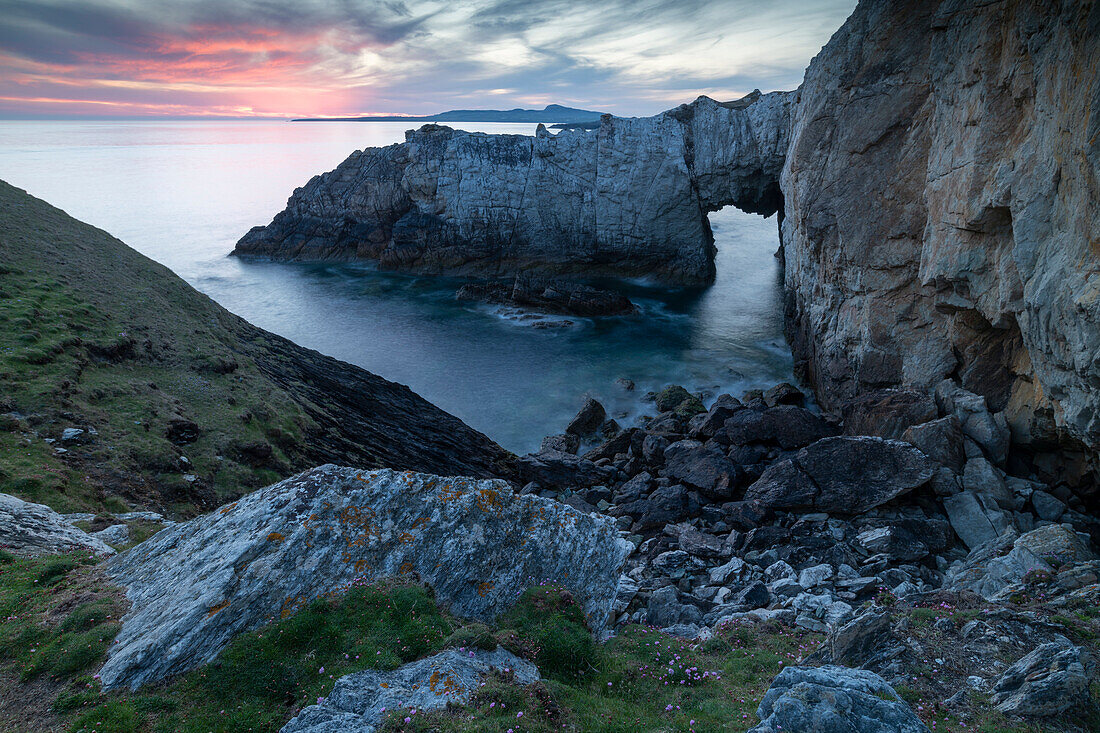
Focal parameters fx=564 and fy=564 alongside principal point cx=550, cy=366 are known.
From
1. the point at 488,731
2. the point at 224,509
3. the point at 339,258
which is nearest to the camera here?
the point at 488,731

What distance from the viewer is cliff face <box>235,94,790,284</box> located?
2507 inches

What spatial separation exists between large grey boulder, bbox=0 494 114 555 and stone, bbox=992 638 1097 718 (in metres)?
18.6

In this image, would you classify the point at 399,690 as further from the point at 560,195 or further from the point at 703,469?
the point at 560,195

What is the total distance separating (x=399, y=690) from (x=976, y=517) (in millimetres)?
19219

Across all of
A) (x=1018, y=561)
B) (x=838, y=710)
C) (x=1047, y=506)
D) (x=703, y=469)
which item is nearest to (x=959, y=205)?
(x=1047, y=506)

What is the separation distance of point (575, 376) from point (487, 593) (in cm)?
3427

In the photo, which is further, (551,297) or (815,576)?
(551,297)

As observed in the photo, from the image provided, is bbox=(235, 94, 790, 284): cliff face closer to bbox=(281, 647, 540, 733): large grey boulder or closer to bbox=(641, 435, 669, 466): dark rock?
bbox=(641, 435, 669, 466): dark rock

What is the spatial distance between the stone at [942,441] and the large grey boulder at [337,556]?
1392cm

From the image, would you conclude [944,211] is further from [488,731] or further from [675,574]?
[488,731]

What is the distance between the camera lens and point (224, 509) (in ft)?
43.1

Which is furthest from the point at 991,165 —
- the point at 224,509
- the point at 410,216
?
the point at 410,216

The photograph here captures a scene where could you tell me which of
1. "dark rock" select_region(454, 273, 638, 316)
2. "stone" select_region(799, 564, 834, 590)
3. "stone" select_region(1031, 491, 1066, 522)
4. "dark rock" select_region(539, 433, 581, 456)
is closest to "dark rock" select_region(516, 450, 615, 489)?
"dark rock" select_region(539, 433, 581, 456)

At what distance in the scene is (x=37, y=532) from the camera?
1392 centimetres
